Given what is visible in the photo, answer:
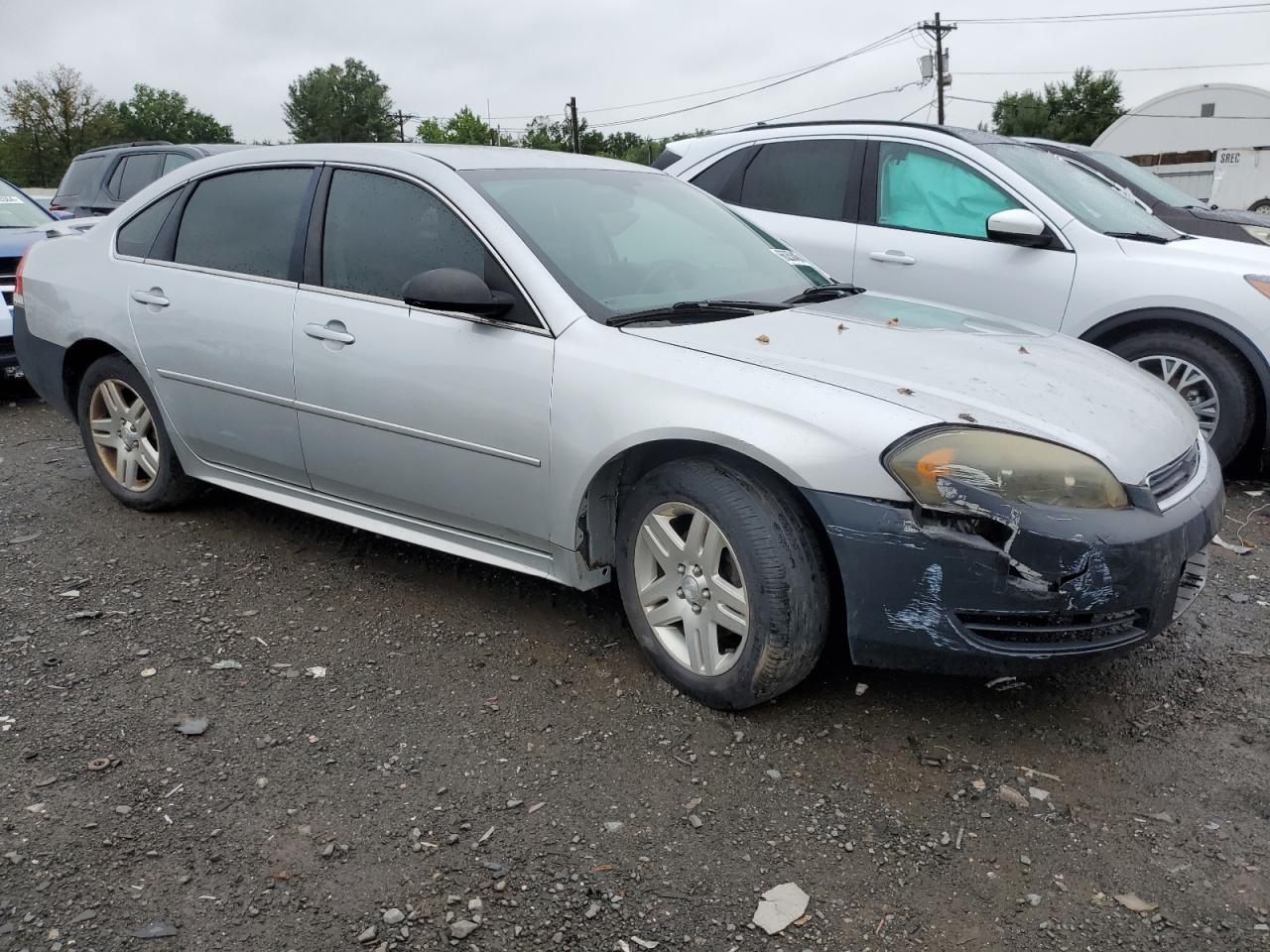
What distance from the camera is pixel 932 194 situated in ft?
19.0

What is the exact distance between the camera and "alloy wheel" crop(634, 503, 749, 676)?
2936mm

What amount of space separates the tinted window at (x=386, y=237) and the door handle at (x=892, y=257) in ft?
10.0

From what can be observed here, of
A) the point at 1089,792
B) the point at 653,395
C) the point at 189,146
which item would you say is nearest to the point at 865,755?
the point at 1089,792

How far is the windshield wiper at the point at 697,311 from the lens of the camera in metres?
3.23

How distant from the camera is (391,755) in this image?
9.44 ft

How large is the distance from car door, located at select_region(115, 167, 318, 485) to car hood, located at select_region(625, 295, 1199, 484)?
154 centimetres

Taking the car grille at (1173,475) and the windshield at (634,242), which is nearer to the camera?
the car grille at (1173,475)

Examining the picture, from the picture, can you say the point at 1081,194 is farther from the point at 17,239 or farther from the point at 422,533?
the point at 17,239

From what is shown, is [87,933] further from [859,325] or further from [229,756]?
[859,325]

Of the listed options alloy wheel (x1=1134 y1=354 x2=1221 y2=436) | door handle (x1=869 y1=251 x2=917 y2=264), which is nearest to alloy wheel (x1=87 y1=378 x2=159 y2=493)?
door handle (x1=869 y1=251 x2=917 y2=264)

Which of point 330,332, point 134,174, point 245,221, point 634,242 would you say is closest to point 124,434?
point 245,221

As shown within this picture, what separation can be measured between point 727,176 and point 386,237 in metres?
3.33

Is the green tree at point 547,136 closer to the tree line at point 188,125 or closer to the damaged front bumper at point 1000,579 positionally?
the tree line at point 188,125

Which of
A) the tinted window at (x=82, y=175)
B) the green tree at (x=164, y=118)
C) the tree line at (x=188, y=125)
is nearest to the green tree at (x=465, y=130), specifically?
the tree line at (x=188, y=125)
